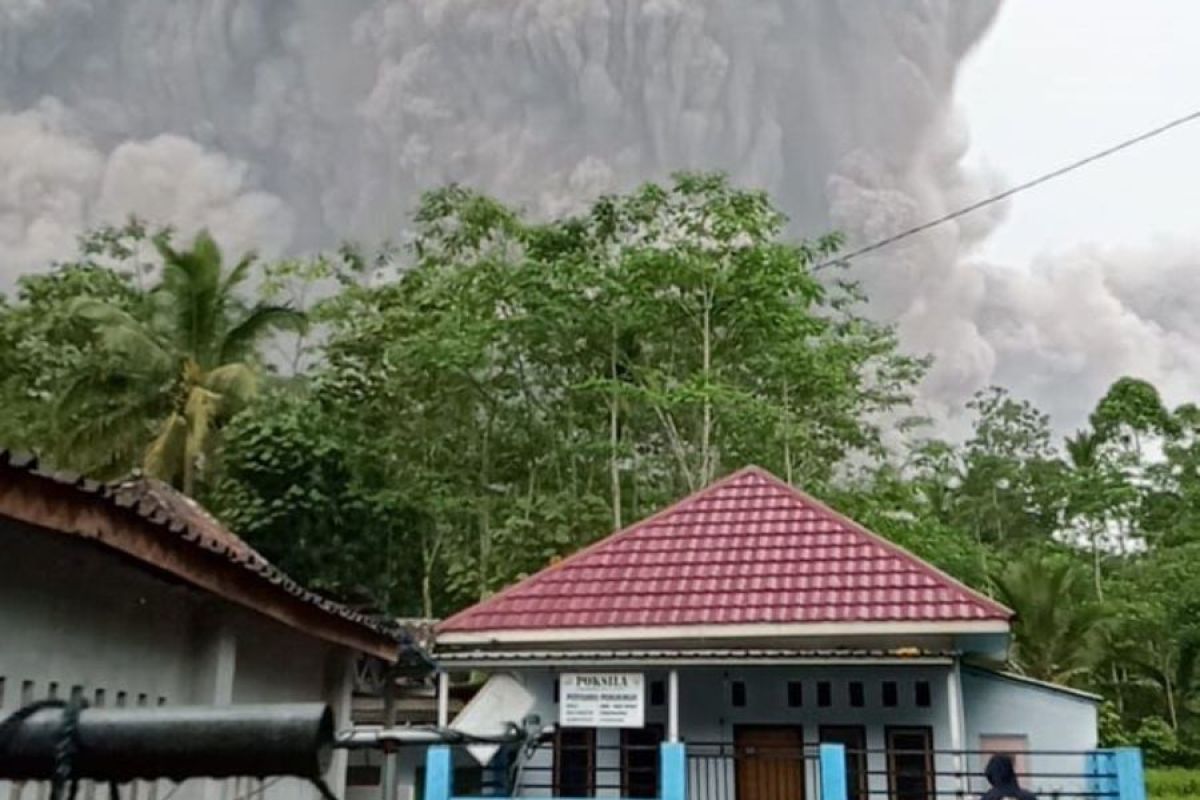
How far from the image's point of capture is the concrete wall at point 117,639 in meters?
4.23

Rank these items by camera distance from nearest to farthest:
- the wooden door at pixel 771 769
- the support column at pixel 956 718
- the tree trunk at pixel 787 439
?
the support column at pixel 956 718, the wooden door at pixel 771 769, the tree trunk at pixel 787 439

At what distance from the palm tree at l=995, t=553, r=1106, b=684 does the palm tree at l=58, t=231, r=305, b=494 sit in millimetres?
14308

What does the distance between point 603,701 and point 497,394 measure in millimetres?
12961

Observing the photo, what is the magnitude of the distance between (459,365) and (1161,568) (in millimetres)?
17543

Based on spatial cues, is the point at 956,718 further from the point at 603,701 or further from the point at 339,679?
the point at 339,679

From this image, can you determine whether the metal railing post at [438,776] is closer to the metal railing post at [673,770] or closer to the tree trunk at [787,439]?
the metal railing post at [673,770]

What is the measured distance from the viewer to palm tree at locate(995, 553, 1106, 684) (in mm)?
22266

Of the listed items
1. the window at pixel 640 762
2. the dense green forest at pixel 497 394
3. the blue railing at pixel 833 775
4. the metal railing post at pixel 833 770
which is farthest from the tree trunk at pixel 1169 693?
the metal railing post at pixel 833 770

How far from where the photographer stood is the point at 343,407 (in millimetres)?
21578

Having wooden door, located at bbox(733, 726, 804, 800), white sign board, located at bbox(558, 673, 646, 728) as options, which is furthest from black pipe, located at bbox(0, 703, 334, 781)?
wooden door, located at bbox(733, 726, 804, 800)

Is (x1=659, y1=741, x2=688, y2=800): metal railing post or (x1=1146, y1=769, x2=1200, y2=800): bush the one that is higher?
(x1=659, y1=741, x2=688, y2=800): metal railing post

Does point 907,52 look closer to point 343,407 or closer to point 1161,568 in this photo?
point 1161,568

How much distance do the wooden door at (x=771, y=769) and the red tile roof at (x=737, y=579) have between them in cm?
121

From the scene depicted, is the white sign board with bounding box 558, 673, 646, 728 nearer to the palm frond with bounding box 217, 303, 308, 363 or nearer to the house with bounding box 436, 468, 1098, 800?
the house with bounding box 436, 468, 1098, 800
